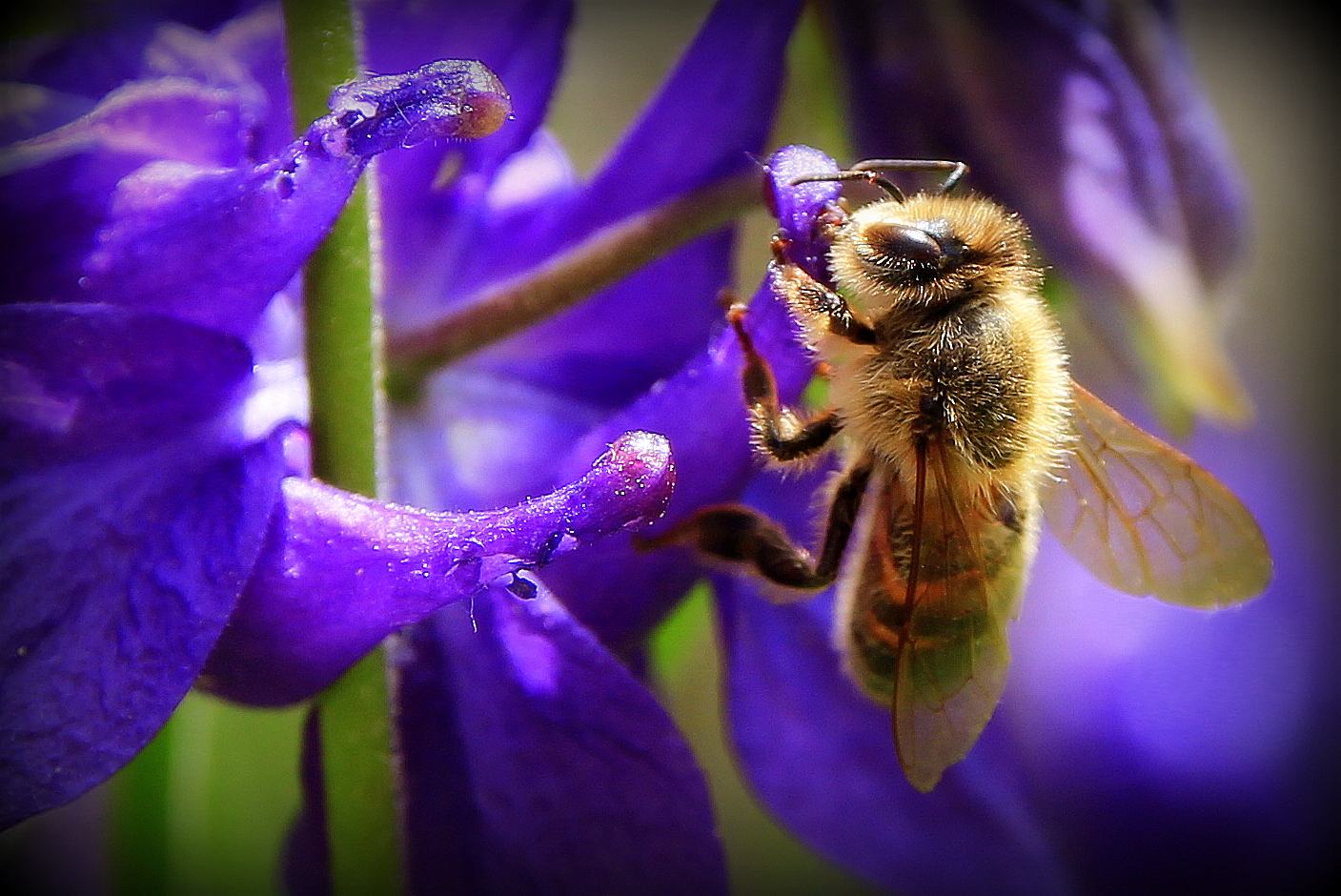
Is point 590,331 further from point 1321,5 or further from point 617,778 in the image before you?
point 1321,5

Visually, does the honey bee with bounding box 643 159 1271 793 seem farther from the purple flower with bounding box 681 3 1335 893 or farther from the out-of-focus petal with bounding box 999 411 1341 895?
the out-of-focus petal with bounding box 999 411 1341 895

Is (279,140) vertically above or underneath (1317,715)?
above

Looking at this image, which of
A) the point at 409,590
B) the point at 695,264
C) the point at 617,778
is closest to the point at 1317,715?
the point at 695,264

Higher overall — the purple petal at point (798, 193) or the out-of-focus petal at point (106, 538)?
the purple petal at point (798, 193)

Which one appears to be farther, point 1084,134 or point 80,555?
point 1084,134

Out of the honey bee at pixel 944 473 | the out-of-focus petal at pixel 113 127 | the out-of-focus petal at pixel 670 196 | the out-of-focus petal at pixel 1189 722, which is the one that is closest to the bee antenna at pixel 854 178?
the honey bee at pixel 944 473

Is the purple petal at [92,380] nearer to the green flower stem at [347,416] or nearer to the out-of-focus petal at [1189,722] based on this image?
the green flower stem at [347,416]

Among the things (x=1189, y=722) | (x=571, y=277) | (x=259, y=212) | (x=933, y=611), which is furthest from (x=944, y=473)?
(x=1189, y=722)

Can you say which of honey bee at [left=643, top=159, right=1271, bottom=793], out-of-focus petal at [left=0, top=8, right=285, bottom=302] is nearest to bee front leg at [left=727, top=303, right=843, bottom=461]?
honey bee at [left=643, top=159, right=1271, bottom=793]

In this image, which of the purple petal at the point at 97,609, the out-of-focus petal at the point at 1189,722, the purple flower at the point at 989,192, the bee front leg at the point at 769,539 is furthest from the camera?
the out-of-focus petal at the point at 1189,722
